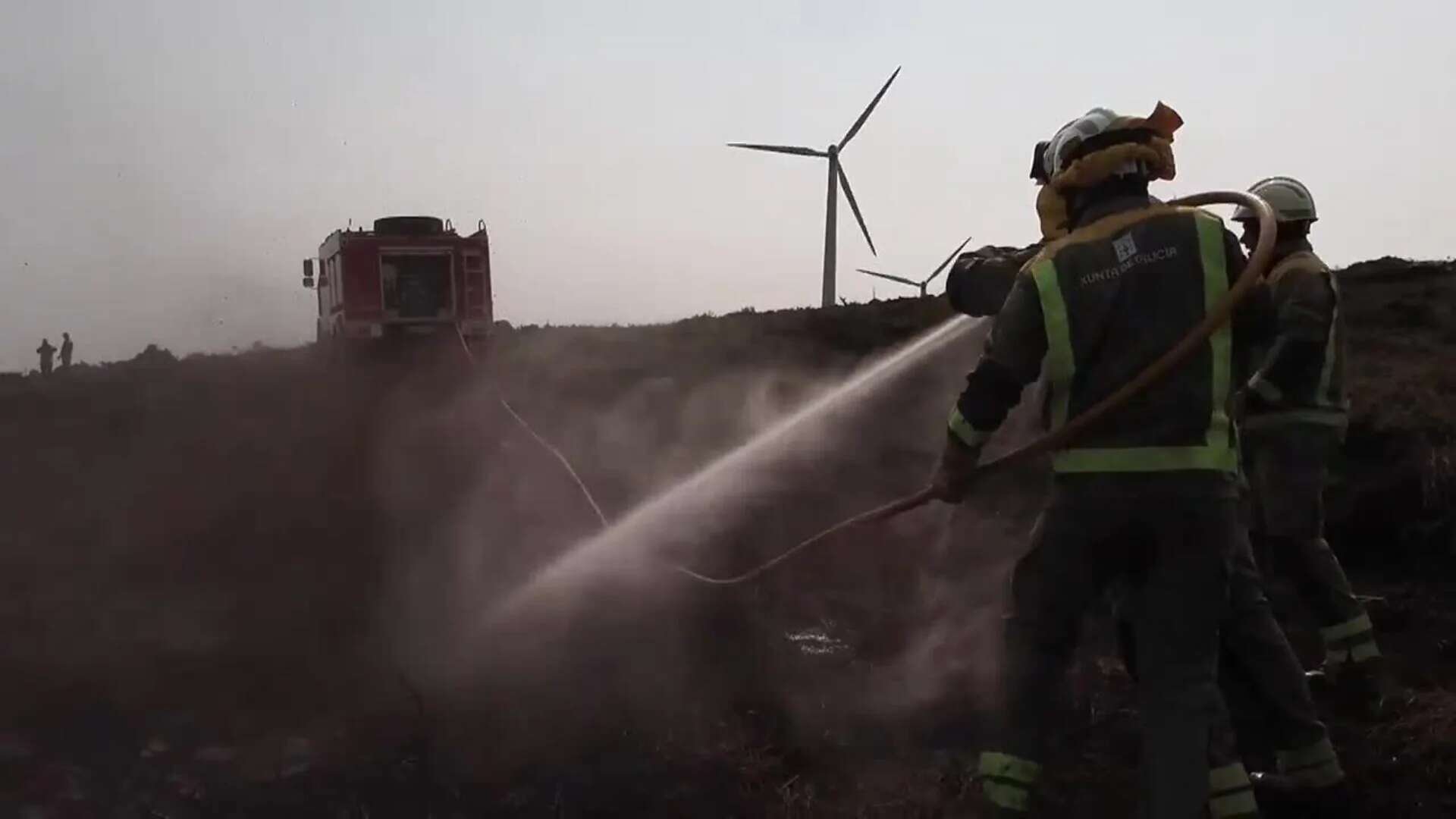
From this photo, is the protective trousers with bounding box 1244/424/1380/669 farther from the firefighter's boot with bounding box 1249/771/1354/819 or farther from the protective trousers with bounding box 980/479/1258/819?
the protective trousers with bounding box 980/479/1258/819

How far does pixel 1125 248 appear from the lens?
366cm

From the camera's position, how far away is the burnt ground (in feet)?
15.4

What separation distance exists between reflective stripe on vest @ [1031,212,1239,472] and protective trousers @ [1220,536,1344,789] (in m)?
0.60

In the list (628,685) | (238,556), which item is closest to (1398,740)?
(628,685)

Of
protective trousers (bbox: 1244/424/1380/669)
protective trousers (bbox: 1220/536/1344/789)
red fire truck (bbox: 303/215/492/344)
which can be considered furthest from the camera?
red fire truck (bbox: 303/215/492/344)

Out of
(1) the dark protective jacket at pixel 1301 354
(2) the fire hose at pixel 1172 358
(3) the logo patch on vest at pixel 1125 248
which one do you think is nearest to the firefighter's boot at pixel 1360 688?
(1) the dark protective jacket at pixel 1301 354

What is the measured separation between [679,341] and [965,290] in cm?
1206

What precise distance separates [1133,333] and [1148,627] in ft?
2.65

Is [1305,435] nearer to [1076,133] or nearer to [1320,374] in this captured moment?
[1320,374]

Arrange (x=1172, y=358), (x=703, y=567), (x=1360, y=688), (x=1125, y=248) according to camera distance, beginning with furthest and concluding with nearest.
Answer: (x=703, y=567) < (x=1360, y=688) < (x=1125, y=248) < (x=1172, y=358)

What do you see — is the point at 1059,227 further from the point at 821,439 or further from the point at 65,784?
the point at 821,439

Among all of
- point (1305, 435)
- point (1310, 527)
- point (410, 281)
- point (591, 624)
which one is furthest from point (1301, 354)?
point (410, 281)

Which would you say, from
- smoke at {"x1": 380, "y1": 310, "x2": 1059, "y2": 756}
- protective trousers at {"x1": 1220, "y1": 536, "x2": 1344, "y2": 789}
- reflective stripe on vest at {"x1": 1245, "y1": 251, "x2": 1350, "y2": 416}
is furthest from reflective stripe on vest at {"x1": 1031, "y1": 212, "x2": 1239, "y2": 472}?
smoke at {"x1": 380, "y1": 310, "x2": 1059, "y2": 756}

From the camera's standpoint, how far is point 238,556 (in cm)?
811
